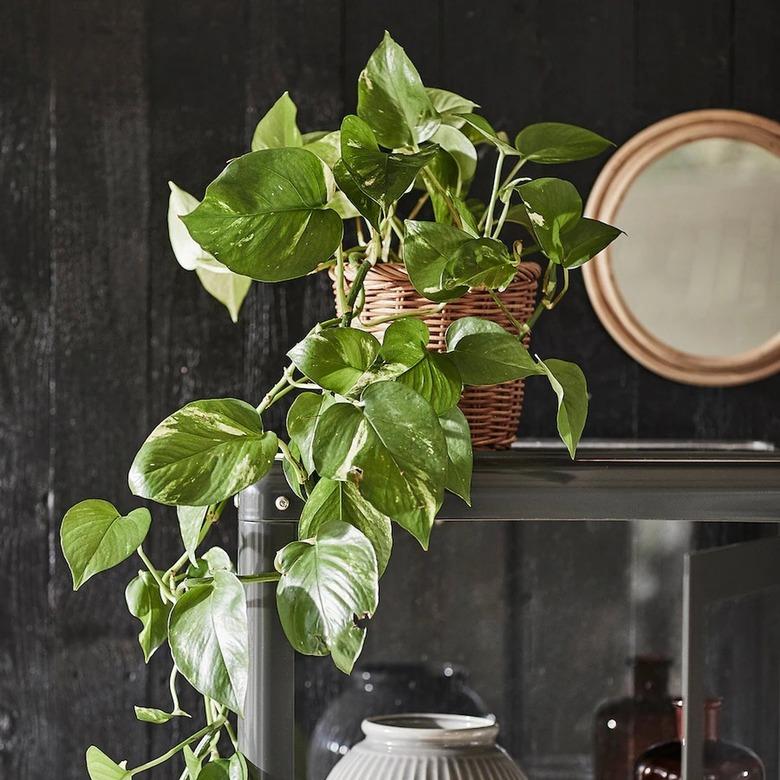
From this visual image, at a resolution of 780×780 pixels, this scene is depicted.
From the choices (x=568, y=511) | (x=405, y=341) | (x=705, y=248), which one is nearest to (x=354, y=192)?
(x=405, y=341)

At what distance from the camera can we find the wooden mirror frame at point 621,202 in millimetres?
1427

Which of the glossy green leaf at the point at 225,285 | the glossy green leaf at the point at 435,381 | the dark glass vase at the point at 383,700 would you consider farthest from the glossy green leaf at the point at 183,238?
the dark glass vase at the point at 383,700

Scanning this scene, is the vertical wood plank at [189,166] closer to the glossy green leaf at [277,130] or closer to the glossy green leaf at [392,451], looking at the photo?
the glossy green leaf at [277,130]

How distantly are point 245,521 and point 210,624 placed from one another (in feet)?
0.36

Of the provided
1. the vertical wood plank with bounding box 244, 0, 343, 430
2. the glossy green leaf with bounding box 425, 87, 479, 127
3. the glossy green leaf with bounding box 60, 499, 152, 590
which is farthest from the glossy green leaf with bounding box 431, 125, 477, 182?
the glossy green leaf with bounding box 60, 499, 152, 590

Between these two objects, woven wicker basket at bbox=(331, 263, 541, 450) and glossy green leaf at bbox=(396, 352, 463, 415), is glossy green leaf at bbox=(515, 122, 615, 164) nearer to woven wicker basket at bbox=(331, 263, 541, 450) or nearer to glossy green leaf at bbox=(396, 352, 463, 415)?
woven wicker basket at bbox=(331, 263, 541, 450)

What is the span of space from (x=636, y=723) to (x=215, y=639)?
626 millimetres

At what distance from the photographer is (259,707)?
1.00 m

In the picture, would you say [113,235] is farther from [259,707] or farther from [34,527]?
[259,707]

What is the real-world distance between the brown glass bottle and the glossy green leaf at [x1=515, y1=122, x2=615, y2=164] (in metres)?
0.57

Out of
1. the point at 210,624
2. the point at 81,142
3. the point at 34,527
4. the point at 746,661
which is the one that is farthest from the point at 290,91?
the point at 746,661

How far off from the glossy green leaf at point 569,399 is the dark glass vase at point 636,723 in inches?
18.1

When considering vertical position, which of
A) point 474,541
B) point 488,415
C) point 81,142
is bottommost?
point 474,541

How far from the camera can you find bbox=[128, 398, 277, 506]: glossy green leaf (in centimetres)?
92
